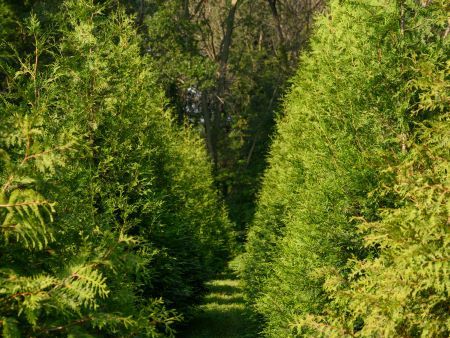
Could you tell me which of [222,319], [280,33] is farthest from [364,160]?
[280,33]

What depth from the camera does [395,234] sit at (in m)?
5.61

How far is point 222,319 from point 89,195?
10.5 metres

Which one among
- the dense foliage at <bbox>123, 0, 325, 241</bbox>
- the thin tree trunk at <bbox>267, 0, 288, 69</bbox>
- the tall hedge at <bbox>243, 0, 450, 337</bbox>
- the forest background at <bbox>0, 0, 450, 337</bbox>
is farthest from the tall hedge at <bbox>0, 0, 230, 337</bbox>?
the thin tree trunk at <bbox>267, 0, 288, 69</bbox>

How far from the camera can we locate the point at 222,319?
62.8 feet

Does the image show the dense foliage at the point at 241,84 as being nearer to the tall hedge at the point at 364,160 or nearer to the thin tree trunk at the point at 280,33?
the thin tree trunk at the point at 280,33

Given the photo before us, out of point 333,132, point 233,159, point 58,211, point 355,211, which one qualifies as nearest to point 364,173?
point 355,211

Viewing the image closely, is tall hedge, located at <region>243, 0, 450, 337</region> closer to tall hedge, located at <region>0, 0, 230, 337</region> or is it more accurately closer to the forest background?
the forest background

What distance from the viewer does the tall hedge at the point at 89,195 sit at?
3.70m

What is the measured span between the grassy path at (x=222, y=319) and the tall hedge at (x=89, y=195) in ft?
4.01

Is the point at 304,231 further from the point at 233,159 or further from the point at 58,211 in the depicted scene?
the point at 233,159

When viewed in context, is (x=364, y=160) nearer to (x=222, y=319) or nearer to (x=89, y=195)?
(x=89, y=195)

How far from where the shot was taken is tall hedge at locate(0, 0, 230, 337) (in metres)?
3.70

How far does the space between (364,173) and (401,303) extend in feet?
10.6

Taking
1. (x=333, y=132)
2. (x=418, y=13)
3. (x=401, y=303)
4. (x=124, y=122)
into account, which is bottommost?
(x=401, y=303)
